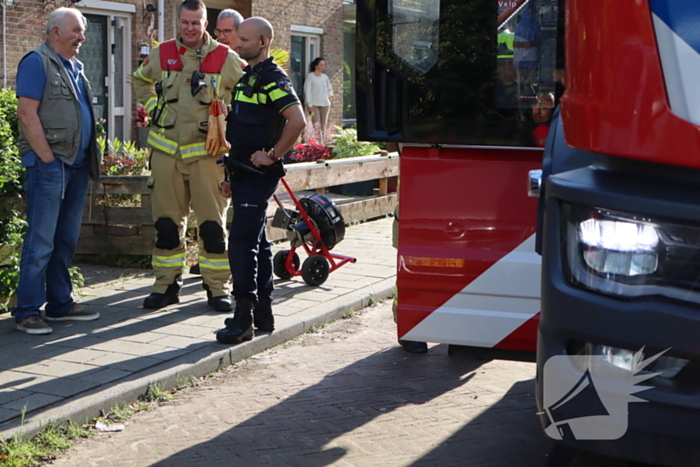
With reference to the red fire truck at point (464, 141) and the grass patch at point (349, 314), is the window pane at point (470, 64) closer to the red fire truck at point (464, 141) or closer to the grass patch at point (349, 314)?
the red fire truck at point (464, 141)

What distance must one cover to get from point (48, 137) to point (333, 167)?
5.11 meters

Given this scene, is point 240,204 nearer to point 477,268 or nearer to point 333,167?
point 477,268

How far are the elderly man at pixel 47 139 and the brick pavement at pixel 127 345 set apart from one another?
0.38m

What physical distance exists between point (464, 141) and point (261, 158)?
1.59 metres

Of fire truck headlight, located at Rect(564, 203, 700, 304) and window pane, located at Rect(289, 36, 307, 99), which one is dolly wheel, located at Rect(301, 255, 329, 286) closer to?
fire truck headlight, located at Rect(564, 203, 700, 304)

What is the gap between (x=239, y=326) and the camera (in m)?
5.76

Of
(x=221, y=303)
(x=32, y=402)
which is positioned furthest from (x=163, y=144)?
(x=32, y=402)

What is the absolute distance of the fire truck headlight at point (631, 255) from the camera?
228 cm

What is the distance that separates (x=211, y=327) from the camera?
617 cm

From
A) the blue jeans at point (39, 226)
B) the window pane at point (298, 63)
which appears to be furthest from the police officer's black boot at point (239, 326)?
the window pane at point (298, 63)

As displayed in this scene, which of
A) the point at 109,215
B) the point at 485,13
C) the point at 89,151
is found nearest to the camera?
the point at 485,13

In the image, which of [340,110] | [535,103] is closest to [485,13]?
[535,103]

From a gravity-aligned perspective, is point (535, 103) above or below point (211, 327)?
above

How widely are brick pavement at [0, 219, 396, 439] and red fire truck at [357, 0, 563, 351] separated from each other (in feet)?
4.98
